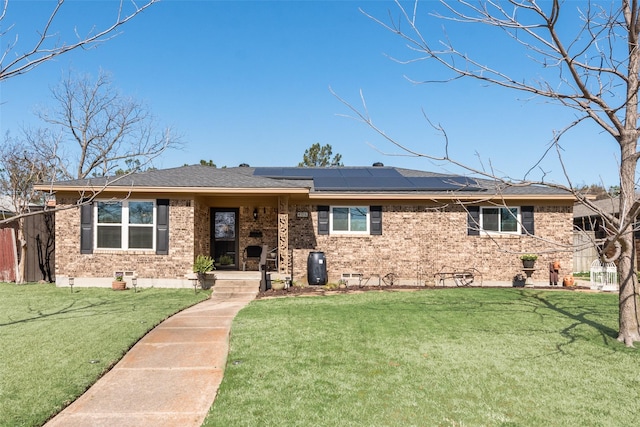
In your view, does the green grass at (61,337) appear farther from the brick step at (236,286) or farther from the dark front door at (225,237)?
the dark front door at (225,237)

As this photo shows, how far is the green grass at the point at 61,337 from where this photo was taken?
13.5 ft

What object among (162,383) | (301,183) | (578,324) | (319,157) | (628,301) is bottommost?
(162,383)

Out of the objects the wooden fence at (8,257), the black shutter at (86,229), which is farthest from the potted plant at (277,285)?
the wooden fence at (8,257)

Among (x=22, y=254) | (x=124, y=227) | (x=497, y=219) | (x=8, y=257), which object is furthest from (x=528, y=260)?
(x=8, y=257)

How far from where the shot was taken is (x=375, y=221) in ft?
42.1

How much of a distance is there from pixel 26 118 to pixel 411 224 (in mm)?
21552

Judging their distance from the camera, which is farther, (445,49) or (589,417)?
(445,49)

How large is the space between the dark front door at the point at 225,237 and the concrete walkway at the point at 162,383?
275 inches

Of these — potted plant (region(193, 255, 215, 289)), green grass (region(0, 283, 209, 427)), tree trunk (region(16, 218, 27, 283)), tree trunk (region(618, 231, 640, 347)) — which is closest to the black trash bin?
potted plant (region(193, 255, 215, 289))

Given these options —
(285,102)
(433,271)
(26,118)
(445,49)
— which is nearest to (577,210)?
(433,271)

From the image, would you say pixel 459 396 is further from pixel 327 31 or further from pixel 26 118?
pixel 26 118

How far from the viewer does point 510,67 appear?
16.7ft

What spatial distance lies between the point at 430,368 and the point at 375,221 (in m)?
8.09

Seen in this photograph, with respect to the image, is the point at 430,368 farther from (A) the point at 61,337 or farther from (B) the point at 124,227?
(B) the point at 124,227
